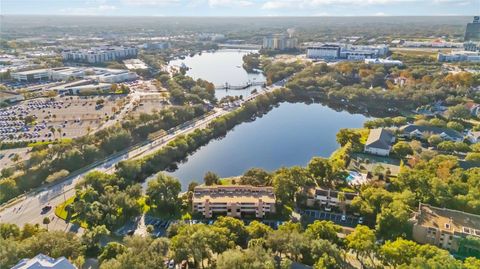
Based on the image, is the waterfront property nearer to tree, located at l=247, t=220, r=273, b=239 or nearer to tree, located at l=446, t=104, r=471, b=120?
tree, located at l=446, t=104, r=471, b=120

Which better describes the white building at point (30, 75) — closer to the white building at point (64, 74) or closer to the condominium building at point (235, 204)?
the white building at point (64, 74)

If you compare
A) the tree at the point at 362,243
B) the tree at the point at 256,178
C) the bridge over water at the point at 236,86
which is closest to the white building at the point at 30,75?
the bridge over water at the point at 236,86

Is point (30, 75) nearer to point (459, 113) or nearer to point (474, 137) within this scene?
point (459, 113)

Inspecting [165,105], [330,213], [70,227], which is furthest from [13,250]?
[165,105]

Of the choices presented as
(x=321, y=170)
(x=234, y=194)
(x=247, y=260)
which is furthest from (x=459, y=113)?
(x=247, y=260)

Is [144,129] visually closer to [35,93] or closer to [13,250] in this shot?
[13,250]

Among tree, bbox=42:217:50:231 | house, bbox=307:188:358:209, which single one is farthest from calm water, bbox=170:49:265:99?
tree, bbox=42:217:50:231
